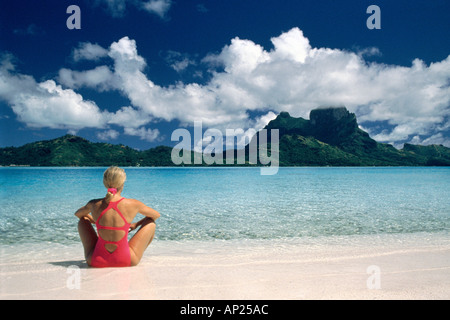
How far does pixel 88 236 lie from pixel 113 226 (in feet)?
2.47

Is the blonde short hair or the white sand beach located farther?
the blonde short hair

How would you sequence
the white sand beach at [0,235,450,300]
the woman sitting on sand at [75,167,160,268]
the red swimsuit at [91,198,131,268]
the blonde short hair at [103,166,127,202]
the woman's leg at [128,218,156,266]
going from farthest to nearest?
the woman's leg at [128,218,156,266] < the red swimsuit at [91,198,131,268] < the woman sitting on sand at [75,167,160,268] < the blonde short hair at [103,166,127,202] < the white sand beach at [0,235,450,300]

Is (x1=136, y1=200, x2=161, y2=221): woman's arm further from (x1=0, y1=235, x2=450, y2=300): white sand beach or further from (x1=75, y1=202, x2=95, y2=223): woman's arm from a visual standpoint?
(x1=0, y1=235, x2=450, y2=300): white sand beach

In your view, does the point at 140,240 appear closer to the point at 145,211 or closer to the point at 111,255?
the point at 111,255

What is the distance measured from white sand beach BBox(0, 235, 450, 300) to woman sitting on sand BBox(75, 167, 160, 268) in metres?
0.22

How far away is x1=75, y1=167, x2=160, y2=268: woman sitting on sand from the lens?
15.3ft

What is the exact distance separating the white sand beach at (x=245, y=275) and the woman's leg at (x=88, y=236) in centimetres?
33

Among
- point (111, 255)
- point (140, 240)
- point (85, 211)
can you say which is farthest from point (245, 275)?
point (85, 211)

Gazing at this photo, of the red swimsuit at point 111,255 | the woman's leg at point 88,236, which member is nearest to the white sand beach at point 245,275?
the red swimsuit at point 111,255

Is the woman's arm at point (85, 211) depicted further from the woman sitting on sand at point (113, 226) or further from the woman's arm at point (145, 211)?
the woman's arm at point (145, 211)

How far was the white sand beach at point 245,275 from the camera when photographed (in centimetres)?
400

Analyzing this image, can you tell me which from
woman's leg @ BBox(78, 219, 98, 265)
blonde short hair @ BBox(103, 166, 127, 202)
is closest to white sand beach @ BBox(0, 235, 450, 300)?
woman's leg @ BBox(78, 219, 98, 265)

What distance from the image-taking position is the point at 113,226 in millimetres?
4684
